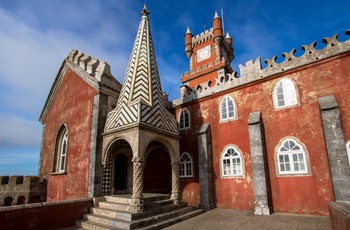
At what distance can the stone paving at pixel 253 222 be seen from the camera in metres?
7.50

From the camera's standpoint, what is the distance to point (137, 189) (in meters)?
8.47

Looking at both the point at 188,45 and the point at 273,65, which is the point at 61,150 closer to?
the point at 273,65

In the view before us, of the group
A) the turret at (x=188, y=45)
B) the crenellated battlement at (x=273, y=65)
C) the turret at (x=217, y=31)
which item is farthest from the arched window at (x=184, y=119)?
the turret at (x=188, y=45)

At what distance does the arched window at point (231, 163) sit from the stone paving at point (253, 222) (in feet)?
7.22

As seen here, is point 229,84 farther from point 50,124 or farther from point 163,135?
point 50,124

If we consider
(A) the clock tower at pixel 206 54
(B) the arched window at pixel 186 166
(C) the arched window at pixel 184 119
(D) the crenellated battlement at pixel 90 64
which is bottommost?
(B) the arched window at pixel 186 166

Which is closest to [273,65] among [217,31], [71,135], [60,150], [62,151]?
[71,135]

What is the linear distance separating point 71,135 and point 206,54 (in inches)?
807

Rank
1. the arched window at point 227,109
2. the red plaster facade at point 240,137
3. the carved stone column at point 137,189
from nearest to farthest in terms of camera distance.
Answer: the carved stone column at point 137,189 → the red plaster facade at point 240,137 → the arched window at point 227,109

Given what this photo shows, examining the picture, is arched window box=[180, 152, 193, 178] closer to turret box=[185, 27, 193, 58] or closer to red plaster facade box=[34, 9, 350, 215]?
red plaster facade box=[34, 9, 350, 215]

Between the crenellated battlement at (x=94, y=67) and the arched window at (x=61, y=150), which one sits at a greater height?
the crenellated battlement at (x=94, y=67)

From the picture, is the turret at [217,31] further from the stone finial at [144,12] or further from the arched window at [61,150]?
the arched window at [61,150]

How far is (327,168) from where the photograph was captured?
346 inches

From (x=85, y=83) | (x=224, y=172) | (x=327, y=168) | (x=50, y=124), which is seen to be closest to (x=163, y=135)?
(x=224, y=172)
